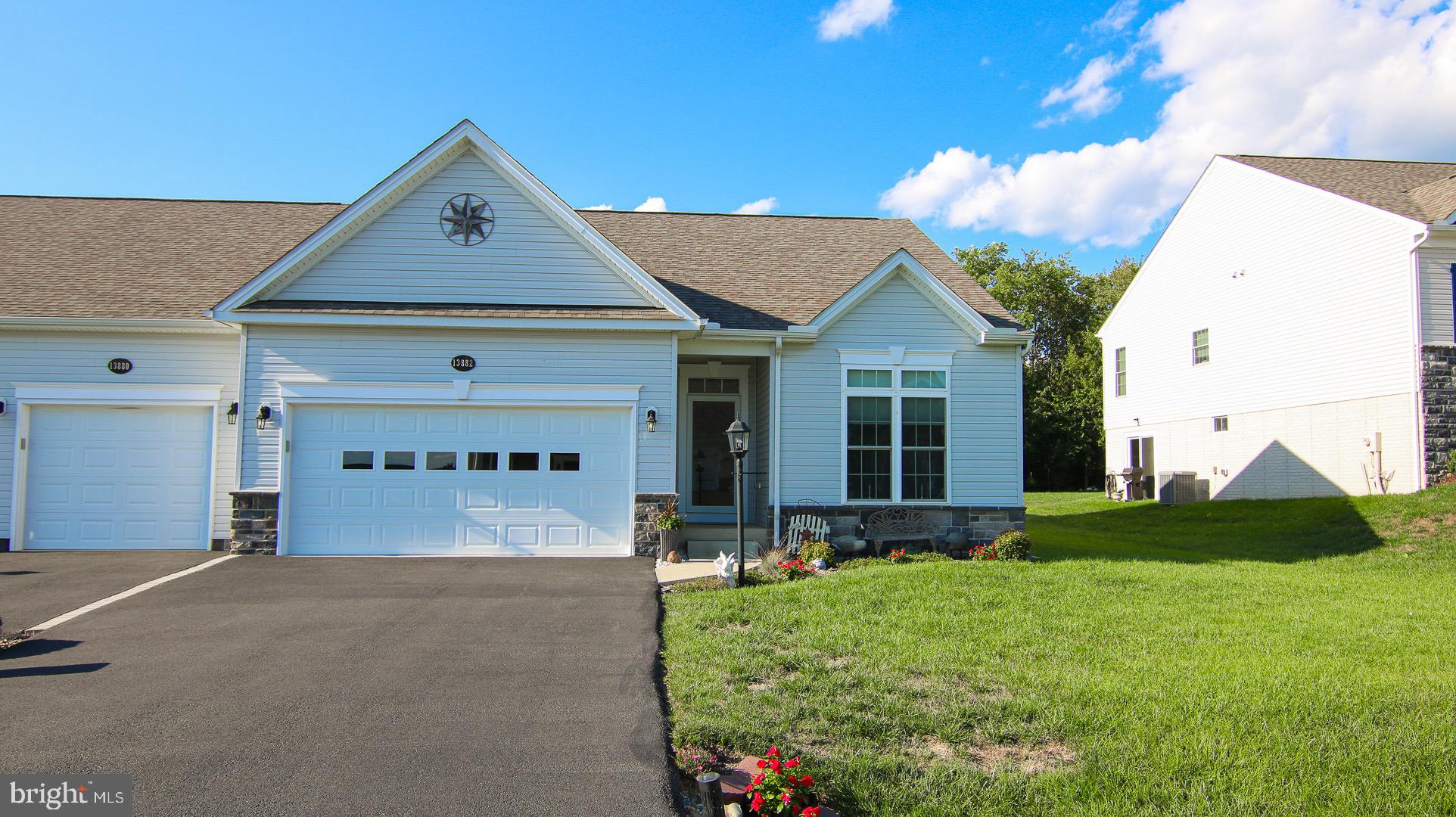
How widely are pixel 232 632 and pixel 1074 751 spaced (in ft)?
23.8

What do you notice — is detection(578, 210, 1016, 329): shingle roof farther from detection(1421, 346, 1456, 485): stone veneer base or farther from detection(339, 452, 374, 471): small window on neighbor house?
detection(1421, 346, 1456, 485): stone veneer base

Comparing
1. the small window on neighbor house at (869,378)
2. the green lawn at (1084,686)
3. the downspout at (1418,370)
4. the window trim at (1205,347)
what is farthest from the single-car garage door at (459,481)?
the window trim at (1205,347)

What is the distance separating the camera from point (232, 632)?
26.3 feet

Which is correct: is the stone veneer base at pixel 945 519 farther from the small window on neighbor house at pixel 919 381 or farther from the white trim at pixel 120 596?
the white trim at pixel 120 596

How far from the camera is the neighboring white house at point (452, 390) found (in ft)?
40.6

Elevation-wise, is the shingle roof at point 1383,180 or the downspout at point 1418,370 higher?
the shingle roof at point 1383,180

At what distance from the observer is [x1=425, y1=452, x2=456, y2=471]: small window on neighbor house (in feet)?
41.0

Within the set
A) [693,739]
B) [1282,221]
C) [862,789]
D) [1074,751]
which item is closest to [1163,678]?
[1074,751]

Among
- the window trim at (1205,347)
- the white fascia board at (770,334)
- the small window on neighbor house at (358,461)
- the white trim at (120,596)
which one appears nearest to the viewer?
the white trim at (120,596)

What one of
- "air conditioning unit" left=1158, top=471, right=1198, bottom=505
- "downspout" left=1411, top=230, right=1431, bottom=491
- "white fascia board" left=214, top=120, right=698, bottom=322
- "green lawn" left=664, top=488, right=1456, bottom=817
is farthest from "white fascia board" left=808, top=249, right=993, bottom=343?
"air conditioning unit" left=1158, top=471, right=1198, bottom=505

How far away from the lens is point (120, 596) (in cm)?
958

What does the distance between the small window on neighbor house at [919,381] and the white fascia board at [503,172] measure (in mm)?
3571

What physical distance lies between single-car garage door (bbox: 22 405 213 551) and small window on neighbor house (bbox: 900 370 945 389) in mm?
10605

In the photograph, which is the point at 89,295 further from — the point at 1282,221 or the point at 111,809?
the point at 1282,221
